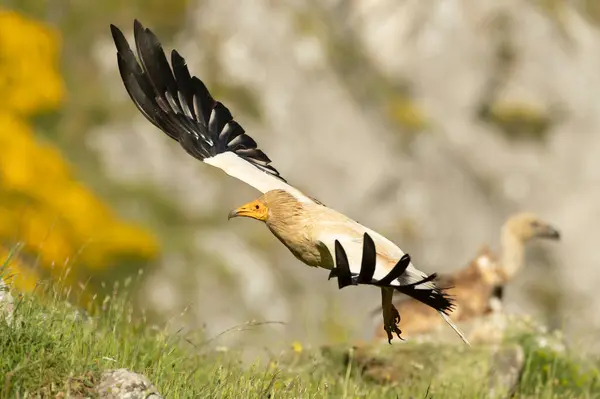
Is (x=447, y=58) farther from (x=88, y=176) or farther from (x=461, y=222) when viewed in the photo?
(x=88, y=176)

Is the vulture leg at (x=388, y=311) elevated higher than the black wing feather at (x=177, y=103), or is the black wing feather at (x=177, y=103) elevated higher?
the black wing feather at (x=177, y=103)

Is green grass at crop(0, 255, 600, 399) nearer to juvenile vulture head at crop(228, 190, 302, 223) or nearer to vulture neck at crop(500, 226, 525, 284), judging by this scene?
juvenile vulture head at crop(228, 190, 302, 223)

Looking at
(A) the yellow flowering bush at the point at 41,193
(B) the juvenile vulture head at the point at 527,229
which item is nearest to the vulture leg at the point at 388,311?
(B) the juvenile vulture head at the point at 527,229

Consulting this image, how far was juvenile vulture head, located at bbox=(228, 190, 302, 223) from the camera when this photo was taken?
20.9ft

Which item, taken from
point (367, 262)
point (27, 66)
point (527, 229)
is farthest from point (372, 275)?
point (27, 66)

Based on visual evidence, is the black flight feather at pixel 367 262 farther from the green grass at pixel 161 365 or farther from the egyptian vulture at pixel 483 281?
the egyptian vulture at pixel 483 281

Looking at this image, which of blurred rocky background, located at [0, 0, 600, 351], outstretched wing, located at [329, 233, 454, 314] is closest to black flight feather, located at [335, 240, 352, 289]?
outstretched wing, located at [329, 233, 454, 314]

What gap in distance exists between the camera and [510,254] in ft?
36.7

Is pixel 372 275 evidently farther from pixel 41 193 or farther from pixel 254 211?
pixel 41 193

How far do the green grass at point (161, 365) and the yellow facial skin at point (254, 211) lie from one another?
3.21ft

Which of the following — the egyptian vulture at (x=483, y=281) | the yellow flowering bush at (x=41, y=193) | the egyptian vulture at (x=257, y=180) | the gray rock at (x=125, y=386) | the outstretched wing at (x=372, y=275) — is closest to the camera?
the gray rock at (x=125, y=386)

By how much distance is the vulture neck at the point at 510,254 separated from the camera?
1103 cm

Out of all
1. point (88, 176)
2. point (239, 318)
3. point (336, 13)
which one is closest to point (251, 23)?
point (336, 13)

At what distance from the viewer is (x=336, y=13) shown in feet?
139
